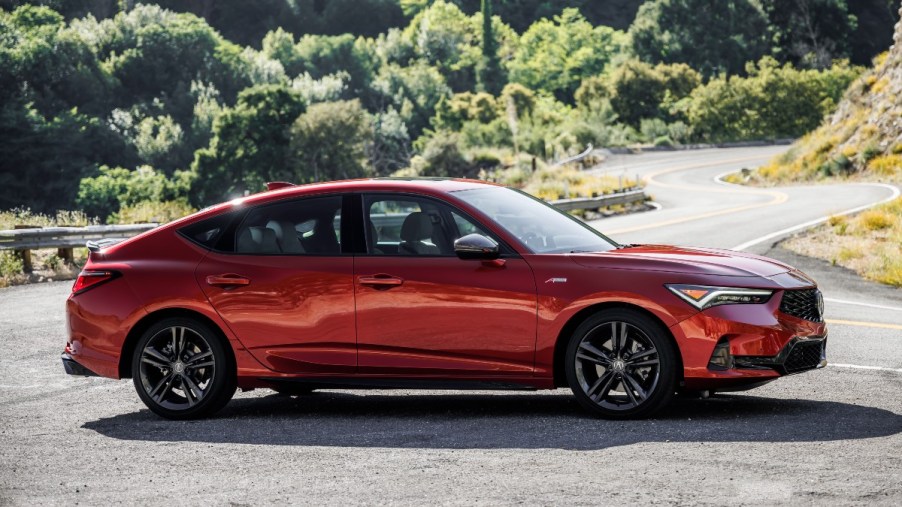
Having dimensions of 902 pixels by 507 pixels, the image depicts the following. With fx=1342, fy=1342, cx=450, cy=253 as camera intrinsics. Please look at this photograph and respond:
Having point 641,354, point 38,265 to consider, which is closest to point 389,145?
point 38,265

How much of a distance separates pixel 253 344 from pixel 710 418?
294 cm

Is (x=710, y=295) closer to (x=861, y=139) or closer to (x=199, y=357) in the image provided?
(x=199, y=357)

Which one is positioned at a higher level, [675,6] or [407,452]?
[675,6]

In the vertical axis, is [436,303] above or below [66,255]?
above

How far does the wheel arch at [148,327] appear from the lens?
8.80 m

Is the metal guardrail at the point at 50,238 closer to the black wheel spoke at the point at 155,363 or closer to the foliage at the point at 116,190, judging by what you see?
the black wheel spoke at the point at 155,363

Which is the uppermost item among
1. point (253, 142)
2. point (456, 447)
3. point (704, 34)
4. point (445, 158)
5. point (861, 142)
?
point (704, 34)

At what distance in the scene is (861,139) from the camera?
46.9 m

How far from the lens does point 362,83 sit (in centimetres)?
13825

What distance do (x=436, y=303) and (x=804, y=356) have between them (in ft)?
7.45

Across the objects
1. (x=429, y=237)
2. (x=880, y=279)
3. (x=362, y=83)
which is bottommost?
(x=880, y=279)

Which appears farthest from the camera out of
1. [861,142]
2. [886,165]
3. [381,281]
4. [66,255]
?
[861,142]

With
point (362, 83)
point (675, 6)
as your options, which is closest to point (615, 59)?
point (675, 6)

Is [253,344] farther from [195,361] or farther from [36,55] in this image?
[36,55]
